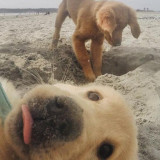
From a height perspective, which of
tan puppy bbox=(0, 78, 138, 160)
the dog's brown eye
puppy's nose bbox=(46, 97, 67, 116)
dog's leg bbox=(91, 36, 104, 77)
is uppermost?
puppy's nose bbox=(46, 97, 67, 116)

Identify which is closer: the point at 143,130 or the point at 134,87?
the point at 143,130

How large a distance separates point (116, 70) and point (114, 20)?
100cm

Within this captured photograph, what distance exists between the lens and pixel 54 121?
1.65 metres

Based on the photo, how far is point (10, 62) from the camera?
4758mm

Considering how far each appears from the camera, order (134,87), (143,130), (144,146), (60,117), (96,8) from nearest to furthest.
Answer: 1. (60,117)
2. (144,146)
3. (143,130)
4. (134,87)
5. (96,8)

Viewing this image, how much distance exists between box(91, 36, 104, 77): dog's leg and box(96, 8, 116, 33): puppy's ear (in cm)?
69

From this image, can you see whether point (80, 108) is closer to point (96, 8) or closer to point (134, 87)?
point (134, 87)

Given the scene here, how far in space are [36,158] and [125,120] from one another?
85cm

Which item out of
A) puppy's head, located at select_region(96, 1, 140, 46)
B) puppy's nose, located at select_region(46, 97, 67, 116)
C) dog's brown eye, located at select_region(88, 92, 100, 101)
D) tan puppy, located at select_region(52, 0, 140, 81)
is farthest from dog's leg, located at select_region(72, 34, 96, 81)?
puppy's nose, located at select_region(46, 97, 67, 116)

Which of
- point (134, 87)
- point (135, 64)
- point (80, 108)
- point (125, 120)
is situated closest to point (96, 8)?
point (135, 64)

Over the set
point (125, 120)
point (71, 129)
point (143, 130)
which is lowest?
point (143, 130)

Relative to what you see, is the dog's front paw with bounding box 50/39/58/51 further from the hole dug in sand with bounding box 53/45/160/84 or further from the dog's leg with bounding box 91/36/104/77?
the dog's leg with bounding box 91/36/104/77

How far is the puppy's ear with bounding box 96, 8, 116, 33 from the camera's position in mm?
4613

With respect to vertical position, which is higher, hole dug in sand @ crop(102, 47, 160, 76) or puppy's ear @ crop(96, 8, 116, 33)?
→ puppy's ear @ crop(96, 8, 116, 33)
